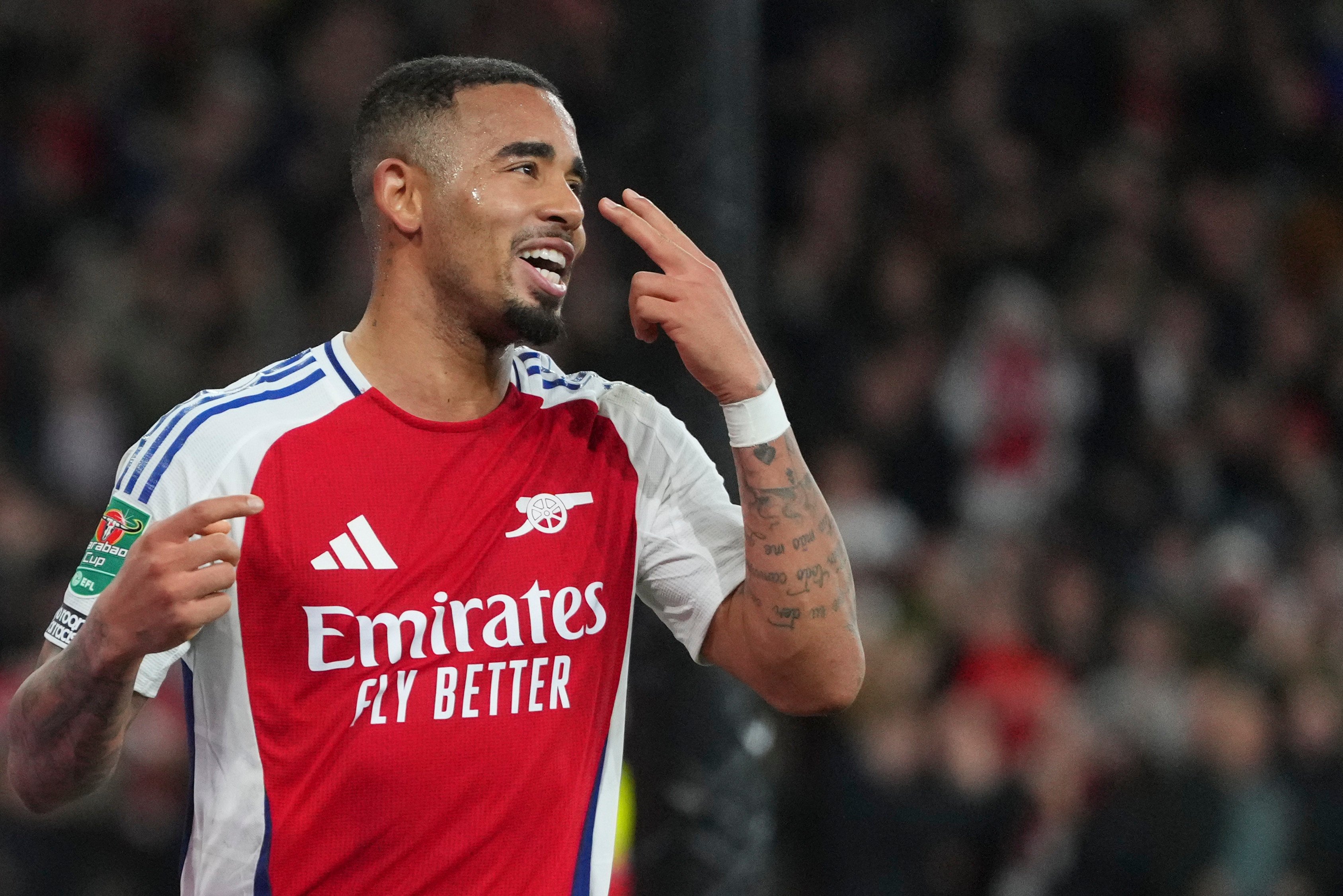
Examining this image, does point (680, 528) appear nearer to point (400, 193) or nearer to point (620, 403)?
point (620, 403)

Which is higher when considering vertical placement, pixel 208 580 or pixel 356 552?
pixel 356 552

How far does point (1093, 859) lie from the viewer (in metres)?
6.79

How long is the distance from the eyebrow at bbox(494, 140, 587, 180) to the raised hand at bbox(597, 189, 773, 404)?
0.17 meters

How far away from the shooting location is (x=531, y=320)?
122 inches

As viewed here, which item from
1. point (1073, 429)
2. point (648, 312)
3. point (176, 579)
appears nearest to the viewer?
point (176, 579)

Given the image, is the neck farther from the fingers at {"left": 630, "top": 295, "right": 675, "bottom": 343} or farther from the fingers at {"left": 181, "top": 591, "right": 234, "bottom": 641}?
the fingers at {"left": 181, "top": 591, "right": 234, "bottom": 641}

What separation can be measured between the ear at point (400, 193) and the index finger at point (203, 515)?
831 mm

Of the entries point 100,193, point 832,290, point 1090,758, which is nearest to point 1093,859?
point 1090,758

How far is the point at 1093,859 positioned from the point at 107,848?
385 centimetres

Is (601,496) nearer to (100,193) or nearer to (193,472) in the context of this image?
(193,472)

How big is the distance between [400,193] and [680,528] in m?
0.82

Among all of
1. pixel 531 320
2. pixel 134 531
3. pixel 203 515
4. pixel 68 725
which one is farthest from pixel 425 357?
pixel 68 725

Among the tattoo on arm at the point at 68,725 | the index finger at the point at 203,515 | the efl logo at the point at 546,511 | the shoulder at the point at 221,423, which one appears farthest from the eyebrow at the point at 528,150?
the tattoo on arm at the point at 68,725

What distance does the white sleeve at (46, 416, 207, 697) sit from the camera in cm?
288
